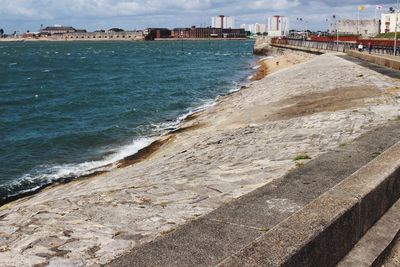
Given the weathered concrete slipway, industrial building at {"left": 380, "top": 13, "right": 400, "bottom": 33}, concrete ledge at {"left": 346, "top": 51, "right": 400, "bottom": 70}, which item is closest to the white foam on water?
the weathered concrete slipway

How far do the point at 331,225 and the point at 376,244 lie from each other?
95 cm

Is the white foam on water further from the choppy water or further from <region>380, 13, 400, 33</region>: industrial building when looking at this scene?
<region>380, 13, 400, 33</region>: industrial building

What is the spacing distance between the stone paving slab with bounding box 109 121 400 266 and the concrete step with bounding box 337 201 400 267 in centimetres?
80

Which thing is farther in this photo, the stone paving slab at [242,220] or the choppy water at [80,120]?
the choppy water at [80,120]

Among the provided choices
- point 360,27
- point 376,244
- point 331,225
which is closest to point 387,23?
point 360,27

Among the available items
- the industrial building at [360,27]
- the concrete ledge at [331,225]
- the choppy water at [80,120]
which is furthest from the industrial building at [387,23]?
the concrete ledge at [331,225]

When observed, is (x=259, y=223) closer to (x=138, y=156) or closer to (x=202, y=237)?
(x=202, y=237)

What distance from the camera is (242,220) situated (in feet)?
16.0

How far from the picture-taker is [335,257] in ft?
13.5

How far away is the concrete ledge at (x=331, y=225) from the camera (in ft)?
11.5

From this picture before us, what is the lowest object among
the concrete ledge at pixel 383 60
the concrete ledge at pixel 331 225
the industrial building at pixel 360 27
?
the concrete ledge at pixel 331 225

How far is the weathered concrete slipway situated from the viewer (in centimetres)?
427

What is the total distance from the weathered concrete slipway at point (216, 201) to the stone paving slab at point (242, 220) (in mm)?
10

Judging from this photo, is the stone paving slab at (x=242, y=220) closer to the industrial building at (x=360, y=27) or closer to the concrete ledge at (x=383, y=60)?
the concrete ledge at (x=383, y=60)
